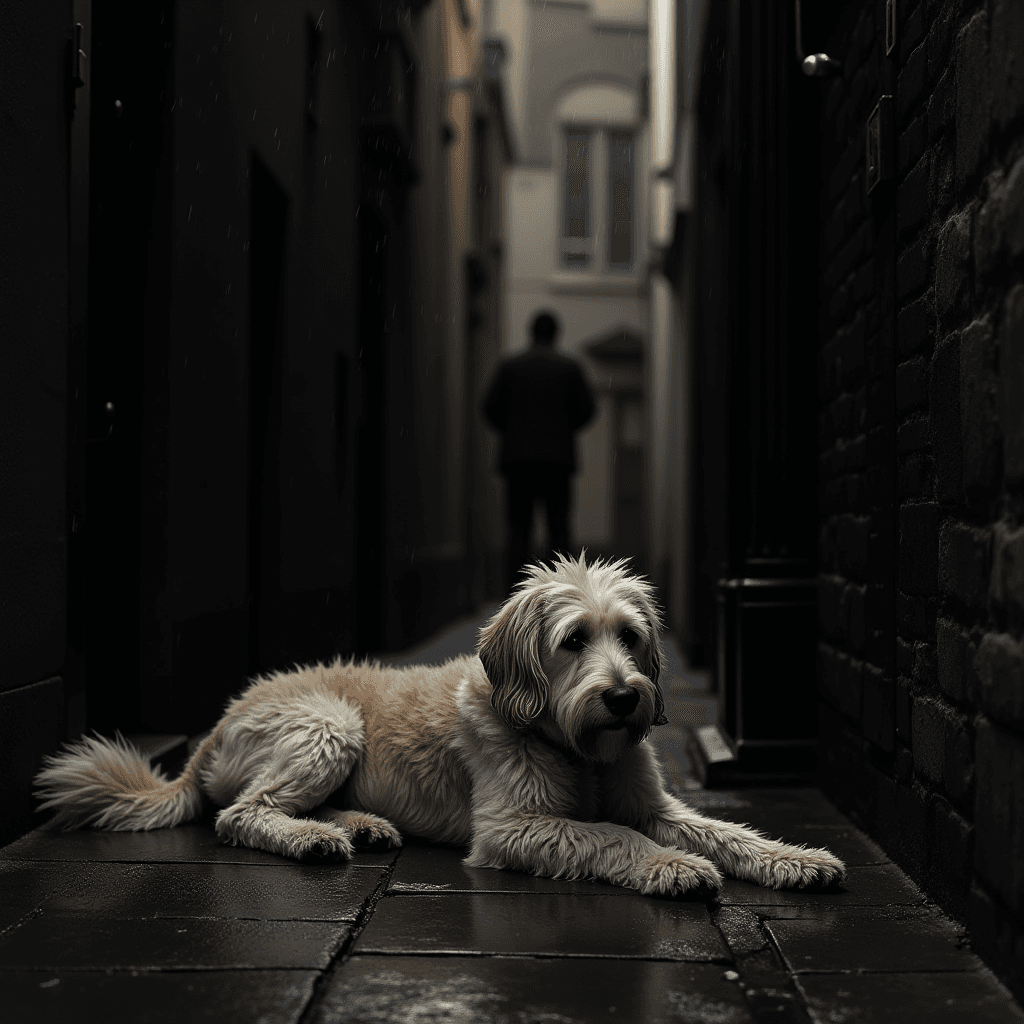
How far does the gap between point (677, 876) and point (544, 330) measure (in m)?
7.36

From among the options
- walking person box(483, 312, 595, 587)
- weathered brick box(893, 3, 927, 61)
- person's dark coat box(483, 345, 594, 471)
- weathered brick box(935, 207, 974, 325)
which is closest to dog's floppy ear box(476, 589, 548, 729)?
weathered brick box(935, 207, 974, 325)

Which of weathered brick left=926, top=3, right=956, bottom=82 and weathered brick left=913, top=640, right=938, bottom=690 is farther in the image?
weathered brick left=913, top=640, right=938, bottom=690

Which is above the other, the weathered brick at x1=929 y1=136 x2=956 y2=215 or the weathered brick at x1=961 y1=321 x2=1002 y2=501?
the weathered brick at x1=929 y1=136 x2=956 y2=215

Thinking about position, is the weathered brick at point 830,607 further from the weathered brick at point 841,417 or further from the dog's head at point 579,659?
the dog's head at point 579,659

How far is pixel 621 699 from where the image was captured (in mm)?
3164

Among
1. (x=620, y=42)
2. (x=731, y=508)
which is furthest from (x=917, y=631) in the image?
(x=620, y=42)

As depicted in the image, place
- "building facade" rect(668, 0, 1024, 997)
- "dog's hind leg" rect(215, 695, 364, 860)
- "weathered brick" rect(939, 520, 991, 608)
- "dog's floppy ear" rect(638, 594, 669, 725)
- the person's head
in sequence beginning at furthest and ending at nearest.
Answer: the person's head
"dog's hind leg" rect(215, 695, 364, 860)
"dog's floppy ear" rect(638, 594, 669, 725)
"weathered brick" rect(939, 520, 991, 608)
"building facade" rect(668, 0, 1024, 997)

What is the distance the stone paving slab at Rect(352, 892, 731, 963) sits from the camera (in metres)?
2.64

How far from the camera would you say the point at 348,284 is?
834 cm

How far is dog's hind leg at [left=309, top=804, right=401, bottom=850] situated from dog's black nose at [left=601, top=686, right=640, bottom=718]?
0.90m

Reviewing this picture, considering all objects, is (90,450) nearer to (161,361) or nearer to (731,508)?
(161,361)

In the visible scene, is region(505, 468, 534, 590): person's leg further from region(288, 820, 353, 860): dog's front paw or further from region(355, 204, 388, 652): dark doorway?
region(288, 820, 353, 860): dog's front paw

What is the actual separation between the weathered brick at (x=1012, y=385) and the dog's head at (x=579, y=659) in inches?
47.0

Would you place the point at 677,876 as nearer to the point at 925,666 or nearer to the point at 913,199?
the point at 925,666
